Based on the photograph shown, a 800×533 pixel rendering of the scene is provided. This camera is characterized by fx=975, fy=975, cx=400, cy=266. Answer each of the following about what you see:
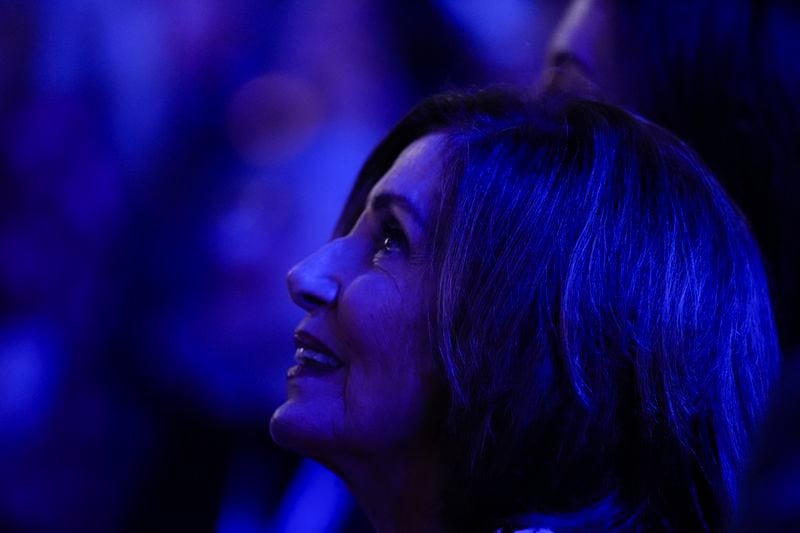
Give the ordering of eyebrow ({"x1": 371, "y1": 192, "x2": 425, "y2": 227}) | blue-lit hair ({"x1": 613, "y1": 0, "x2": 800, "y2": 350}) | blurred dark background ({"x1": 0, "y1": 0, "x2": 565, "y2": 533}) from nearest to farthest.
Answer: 1. eyebrow ({"x1": 371, "y1": 192, "x2": 425, "y2": 227})
2. blue-lit hair ({"x1": 613, "y1": 0, "x2": 800, "y2": 350})
3. blurred dark background ({"x1": 0, "y1": 0, "x2": 565, "y2": 533})

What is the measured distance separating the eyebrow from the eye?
2 cm

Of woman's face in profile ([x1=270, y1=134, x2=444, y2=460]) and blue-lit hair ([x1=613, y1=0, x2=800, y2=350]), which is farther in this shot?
blue-lit hair ([x1=613, y1=0, x2=800, y2=350])

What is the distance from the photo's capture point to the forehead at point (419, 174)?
122 cm

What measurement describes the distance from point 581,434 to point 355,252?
1.26ft

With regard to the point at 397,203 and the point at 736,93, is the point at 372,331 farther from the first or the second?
the point at 736,93

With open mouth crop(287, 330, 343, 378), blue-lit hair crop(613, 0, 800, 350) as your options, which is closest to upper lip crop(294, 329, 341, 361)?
open mouth crop(287, 330, 343, 378)

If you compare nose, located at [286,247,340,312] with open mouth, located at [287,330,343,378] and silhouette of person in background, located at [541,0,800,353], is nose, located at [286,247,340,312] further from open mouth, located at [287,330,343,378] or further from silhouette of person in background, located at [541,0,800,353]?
silhouette of person in background, located at [541,0,800,353]

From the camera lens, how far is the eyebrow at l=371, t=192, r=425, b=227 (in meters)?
1.22

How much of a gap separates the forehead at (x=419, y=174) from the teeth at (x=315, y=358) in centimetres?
22

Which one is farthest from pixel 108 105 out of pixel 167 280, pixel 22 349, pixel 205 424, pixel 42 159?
pixel 205 424

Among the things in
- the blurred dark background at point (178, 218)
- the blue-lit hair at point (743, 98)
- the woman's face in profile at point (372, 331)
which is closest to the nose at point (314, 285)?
the woman's face in profile at point (372, 331)

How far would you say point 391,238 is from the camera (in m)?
1.26

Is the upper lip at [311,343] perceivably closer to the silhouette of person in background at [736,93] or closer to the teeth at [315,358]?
the teeth at [315,358]

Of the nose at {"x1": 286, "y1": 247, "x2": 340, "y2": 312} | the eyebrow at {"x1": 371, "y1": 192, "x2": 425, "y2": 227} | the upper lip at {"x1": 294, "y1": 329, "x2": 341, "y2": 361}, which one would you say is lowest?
the upper lip at {"x1": 294, "y1": 329, "x2": 341, "y2": 361}
